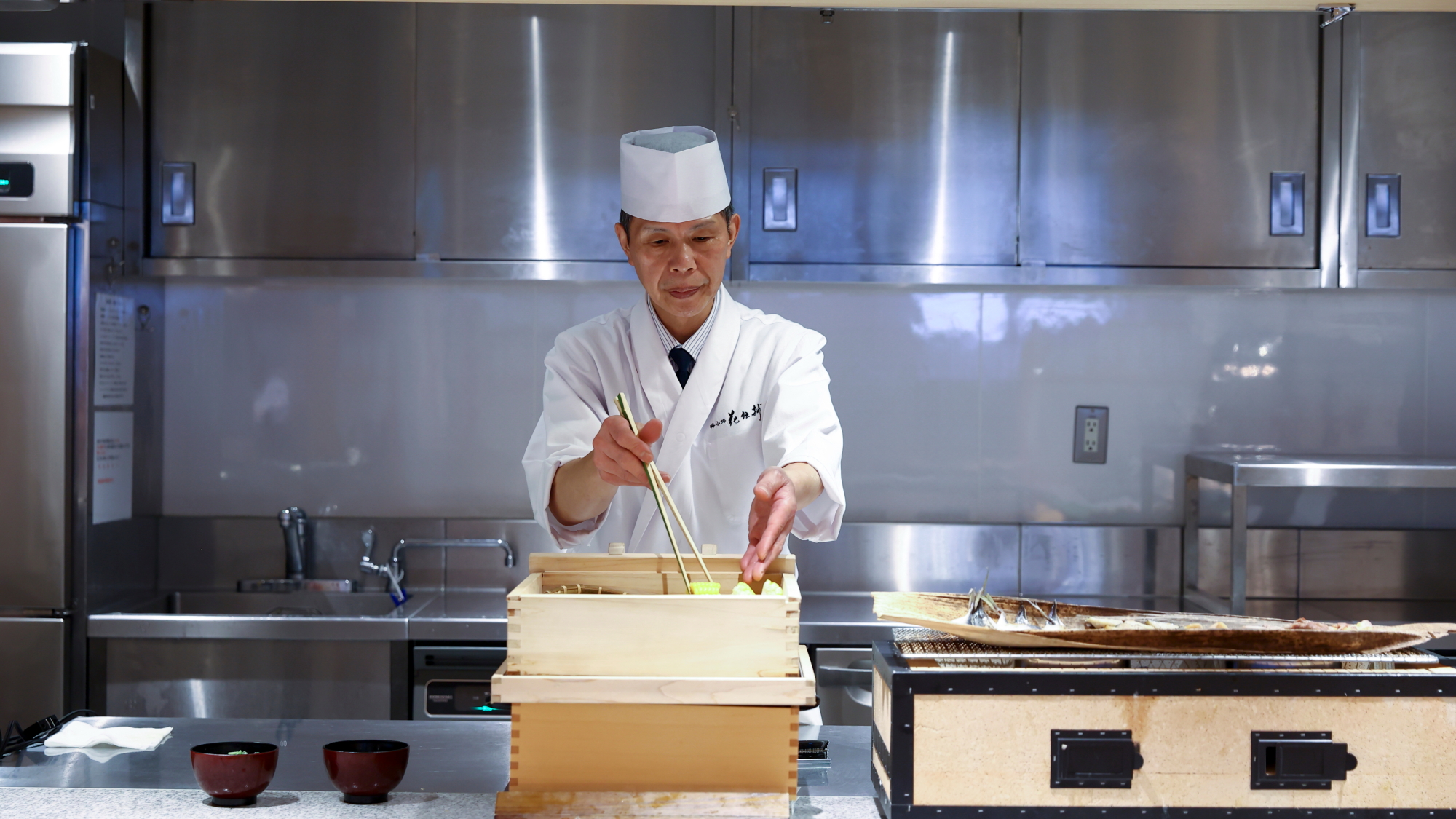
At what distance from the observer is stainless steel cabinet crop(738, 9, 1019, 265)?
295 cm

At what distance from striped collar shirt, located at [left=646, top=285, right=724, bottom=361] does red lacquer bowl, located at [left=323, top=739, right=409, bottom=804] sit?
93 centimetres

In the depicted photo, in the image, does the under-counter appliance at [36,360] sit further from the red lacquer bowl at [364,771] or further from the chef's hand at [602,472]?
the red lacquer bowl at [364,771]

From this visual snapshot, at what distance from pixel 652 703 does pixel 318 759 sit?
60 centimetres

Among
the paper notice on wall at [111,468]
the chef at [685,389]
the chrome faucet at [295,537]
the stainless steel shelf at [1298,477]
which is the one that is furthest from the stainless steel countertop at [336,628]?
the stainless steel shelf at [1298,477]

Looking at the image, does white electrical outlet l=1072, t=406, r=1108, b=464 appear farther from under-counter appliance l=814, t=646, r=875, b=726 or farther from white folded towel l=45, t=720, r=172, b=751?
white folded towel l=45, t=720, r=172, b=751

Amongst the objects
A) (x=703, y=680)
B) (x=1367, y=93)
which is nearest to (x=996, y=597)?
(x=703, y=680)

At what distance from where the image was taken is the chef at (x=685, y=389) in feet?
6.09

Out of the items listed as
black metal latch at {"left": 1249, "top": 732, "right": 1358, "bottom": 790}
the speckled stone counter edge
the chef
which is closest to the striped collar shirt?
the chef

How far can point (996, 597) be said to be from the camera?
1307 mm

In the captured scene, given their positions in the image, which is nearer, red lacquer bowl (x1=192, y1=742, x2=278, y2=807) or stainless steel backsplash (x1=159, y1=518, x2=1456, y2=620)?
red lacquer bowl (x1=192, y1=742, x2=278, y2=807)

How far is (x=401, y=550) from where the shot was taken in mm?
3188

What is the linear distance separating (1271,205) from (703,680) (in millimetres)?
2434

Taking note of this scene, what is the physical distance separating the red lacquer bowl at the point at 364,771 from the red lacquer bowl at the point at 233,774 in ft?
0.22

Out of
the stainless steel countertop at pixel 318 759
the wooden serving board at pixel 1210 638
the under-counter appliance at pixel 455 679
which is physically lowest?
the under-counter appliance at pixel 455 679
